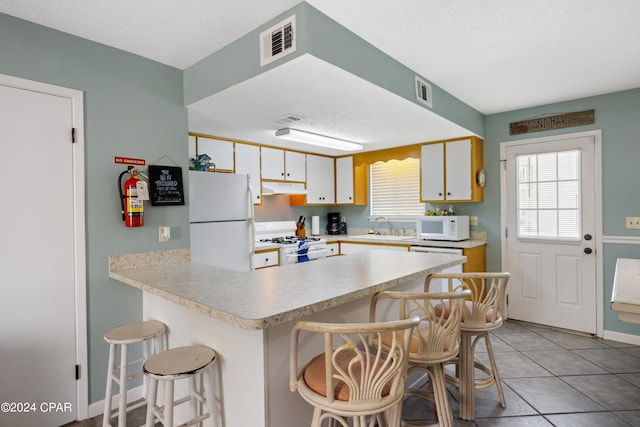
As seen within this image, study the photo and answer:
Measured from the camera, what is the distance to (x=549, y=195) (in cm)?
368

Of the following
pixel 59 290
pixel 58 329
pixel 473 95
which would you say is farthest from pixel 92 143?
pixel 473 95

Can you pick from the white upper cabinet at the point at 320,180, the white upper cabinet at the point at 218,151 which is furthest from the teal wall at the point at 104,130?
the white upper cabinet at the point at 320,180

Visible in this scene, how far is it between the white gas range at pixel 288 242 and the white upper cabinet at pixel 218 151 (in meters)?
0.98

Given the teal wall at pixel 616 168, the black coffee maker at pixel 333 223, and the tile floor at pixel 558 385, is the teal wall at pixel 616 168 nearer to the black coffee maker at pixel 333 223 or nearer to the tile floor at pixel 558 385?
the tile floor at pixel 558 385

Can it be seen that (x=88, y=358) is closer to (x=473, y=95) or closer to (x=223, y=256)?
(x=223, y=256)

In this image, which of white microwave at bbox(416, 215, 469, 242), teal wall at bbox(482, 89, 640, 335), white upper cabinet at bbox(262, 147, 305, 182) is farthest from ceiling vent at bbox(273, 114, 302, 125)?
teal wall at bbox(482, 89, 640, 335)

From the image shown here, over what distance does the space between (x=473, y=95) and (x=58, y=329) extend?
3.83 m

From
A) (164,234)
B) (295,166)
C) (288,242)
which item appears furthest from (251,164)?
(164,234)

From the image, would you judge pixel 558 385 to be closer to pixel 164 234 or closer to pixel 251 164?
pixel 164 234

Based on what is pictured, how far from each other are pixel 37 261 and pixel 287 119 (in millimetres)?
2113

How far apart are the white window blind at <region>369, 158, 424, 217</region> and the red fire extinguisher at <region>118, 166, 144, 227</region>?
3.51 meters

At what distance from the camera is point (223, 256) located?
10.1 ft

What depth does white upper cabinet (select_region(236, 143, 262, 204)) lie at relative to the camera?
4.09 metres

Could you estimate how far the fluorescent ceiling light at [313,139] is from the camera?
11.6 ft
